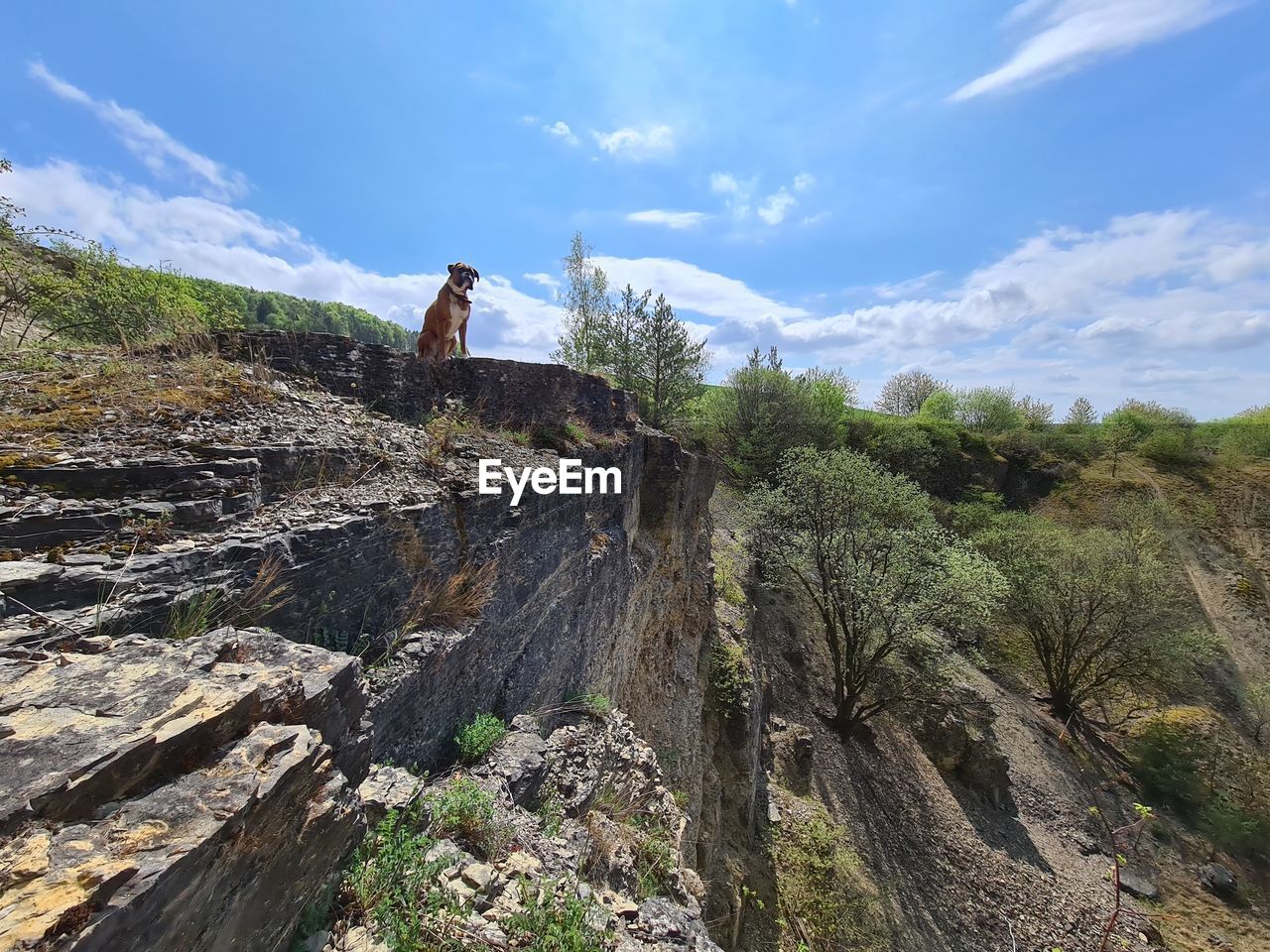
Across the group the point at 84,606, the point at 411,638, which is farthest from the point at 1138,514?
the point at 84,606

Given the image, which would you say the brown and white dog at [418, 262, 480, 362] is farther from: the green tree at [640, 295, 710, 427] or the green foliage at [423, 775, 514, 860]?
the green tree at [640, 295, 710, 427]

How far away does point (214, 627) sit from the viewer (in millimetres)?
2373

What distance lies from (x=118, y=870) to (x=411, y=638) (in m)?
2.12

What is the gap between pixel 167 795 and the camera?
1.45 metres

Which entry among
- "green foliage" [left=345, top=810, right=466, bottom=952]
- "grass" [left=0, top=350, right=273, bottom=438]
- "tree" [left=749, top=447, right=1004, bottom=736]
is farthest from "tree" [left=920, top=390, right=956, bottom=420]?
"green foliage" [left=345, top=810, right=466, bottom=952]

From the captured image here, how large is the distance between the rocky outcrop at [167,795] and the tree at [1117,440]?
37.8 meters

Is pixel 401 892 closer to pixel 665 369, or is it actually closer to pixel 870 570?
pixel 870 570

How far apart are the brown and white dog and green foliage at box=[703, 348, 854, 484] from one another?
712 inches

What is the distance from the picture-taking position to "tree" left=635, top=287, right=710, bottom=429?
20500 millimetres

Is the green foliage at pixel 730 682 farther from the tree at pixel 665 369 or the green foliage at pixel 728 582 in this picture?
the tree at pixel 665 369

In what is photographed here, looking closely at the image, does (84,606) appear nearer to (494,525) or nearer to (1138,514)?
(494,525)

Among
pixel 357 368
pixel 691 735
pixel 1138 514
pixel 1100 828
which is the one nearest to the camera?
pixel 357 368

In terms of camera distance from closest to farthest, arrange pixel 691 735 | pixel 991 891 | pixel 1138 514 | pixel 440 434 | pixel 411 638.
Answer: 1. pixel 411 638
2. pixel 440 434
3. pixel 691 735
4. pixel 991 891
5. pixel 1138 514

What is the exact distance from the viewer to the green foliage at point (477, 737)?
3.37m
